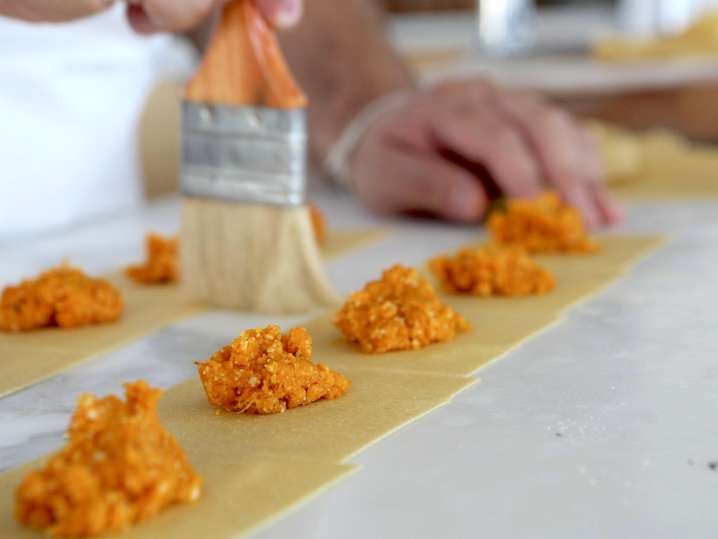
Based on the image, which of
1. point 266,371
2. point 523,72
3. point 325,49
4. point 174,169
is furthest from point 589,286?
point 523,72

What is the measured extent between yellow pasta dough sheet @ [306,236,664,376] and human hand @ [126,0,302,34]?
0.98 feet

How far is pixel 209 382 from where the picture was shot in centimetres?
80

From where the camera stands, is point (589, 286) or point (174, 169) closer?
point (589, 286)

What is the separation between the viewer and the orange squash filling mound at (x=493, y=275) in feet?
3.73

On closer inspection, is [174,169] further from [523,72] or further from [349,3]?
[523,72]

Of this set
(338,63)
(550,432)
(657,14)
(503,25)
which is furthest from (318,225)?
(657,14)

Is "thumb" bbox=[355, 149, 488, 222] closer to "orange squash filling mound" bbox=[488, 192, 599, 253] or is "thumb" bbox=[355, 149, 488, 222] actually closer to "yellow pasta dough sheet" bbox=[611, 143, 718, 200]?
"orange squash filling mound" bbox=[488, 192, 599, 253]

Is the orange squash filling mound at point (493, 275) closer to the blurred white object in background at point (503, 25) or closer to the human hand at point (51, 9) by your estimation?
the human hand at point (51, 9)

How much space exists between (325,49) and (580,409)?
1285 millimetres

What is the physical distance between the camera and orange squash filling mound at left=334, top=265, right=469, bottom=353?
941 millimetres

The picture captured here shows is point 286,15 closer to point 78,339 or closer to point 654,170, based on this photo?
point 78,339

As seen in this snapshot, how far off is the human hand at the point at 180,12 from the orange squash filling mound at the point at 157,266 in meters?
0.23

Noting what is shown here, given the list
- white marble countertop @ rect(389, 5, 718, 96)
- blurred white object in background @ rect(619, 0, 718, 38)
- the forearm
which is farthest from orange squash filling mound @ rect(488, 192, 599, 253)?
blurred white object in background @ rect(619, 0, 718, 38)

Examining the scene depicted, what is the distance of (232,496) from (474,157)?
0.99m
